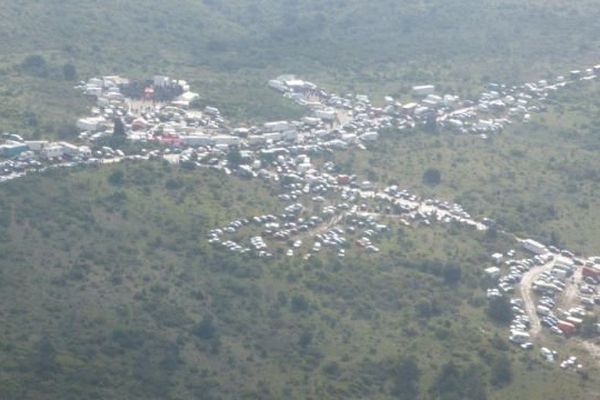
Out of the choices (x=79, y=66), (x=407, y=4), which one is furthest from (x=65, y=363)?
(x=407, y=4)

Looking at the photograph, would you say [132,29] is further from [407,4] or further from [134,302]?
[134,302]

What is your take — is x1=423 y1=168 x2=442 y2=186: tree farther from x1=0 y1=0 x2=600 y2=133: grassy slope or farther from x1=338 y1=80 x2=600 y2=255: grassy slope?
x1=0 y1=0 x2=600 y2=133: grassy slope

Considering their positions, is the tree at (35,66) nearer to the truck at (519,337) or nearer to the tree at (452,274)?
the tree at (452,274)

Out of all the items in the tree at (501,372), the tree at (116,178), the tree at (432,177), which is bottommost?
the tree at (501,372)

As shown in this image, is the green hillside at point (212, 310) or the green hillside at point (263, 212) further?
the green hillside at point (263, 212)

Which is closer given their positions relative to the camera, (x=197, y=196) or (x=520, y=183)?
(x=197, y=196)

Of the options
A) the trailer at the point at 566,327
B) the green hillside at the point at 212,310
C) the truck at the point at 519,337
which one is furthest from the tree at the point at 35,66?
the trailer at the point at 566,327

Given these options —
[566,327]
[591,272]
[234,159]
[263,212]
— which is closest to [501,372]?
[566,327]

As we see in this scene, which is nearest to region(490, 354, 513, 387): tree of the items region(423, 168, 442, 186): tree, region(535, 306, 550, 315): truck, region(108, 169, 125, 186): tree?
region(535, 306, 550, 315): truck

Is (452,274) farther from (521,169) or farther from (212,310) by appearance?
(521,169)
